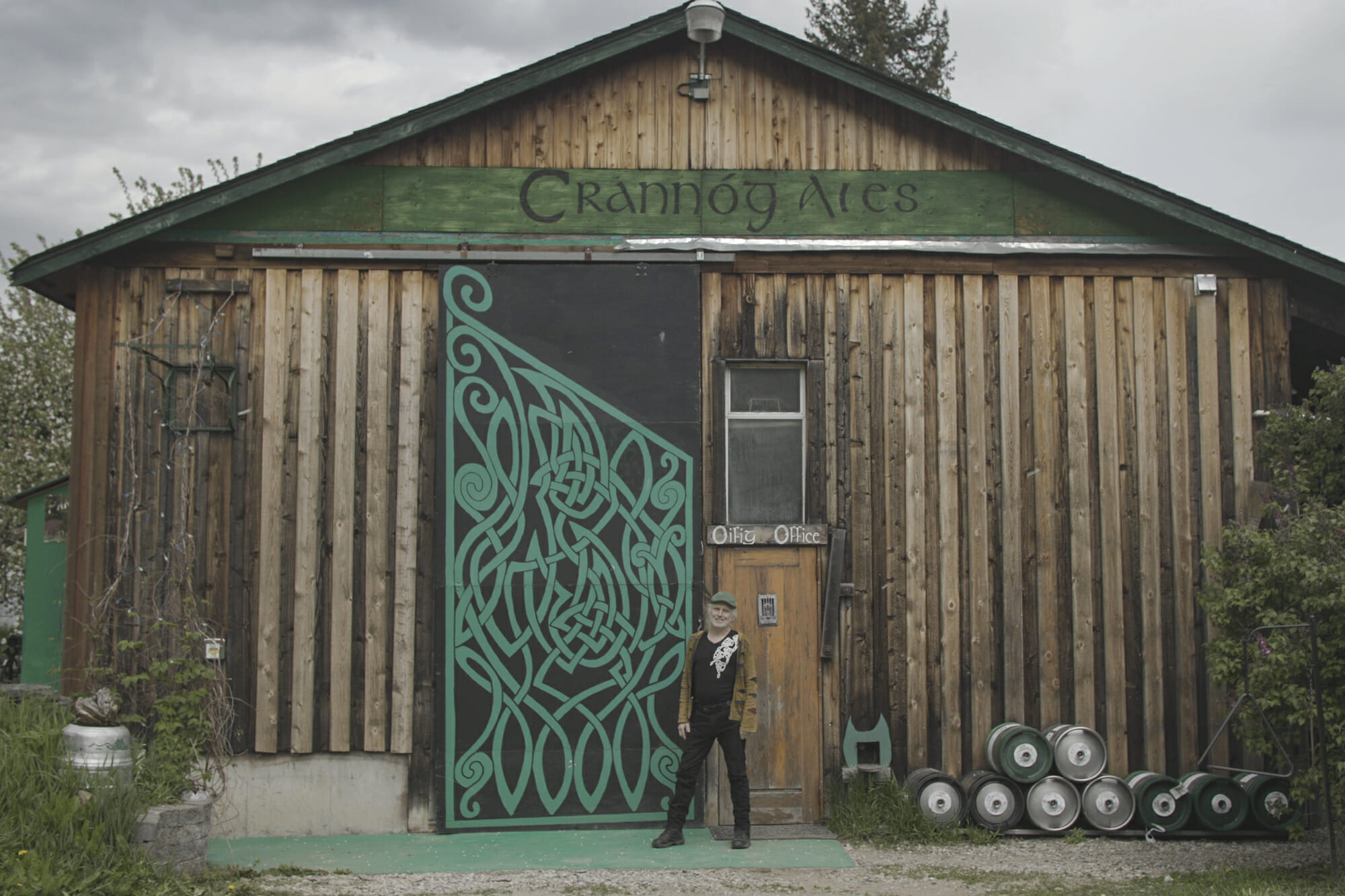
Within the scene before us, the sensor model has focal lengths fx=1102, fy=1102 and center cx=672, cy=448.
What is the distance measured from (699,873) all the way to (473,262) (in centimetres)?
504

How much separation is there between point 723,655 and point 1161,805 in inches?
149

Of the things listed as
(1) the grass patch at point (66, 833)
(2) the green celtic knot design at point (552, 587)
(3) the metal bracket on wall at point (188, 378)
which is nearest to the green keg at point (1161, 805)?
(2) the green celtic knot design at point (552, 587)

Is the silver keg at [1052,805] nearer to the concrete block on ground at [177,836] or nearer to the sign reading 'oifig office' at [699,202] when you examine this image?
the sign reading 'oifig office' at [699,202]

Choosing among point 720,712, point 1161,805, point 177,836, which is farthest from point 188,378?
point 1161,805

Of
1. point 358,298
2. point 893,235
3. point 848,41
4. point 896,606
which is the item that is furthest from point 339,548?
point 848,41

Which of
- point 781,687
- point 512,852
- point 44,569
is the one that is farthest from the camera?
point 44,569

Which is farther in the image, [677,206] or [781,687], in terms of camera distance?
[677,206]

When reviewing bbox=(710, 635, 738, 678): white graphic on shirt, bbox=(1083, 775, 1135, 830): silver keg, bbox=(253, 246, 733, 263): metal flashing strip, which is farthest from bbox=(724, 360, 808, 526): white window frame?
bbox=(1083, 775, 1135, 830): silver keg

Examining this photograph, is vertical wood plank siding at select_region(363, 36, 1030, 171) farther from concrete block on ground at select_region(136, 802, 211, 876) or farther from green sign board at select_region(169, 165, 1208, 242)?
concrete block on ground at select_region(136, 802, 211, 876)

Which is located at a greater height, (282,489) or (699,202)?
(699,202)

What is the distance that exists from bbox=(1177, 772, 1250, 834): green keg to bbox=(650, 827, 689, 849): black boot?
375cm

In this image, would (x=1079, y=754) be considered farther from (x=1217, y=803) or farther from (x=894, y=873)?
(x=894, y=873)

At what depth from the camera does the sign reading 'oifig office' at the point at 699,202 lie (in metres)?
9.17

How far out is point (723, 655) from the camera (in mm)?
8180
